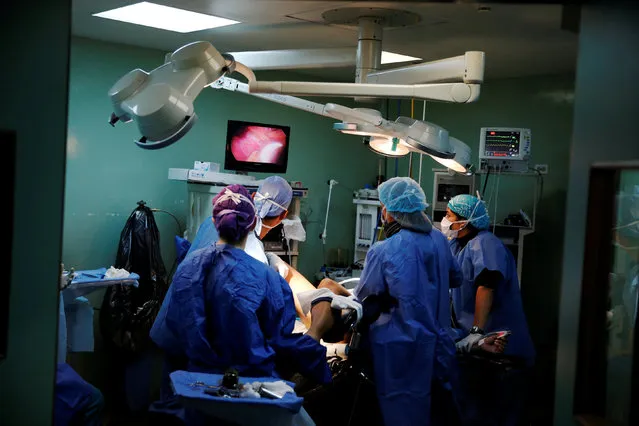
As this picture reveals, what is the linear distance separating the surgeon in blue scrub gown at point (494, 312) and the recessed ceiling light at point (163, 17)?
1941 millimetres

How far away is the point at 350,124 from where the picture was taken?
338 centimetres

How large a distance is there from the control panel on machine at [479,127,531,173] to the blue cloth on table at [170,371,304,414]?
2.95 meters

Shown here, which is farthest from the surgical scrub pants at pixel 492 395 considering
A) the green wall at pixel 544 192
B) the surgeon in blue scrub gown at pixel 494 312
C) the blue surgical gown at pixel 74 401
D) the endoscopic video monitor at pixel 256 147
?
the endoscopic video monitor at pixel 256 147

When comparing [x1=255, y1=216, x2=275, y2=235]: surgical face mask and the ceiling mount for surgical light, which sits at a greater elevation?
the ceiling mount for surgical light

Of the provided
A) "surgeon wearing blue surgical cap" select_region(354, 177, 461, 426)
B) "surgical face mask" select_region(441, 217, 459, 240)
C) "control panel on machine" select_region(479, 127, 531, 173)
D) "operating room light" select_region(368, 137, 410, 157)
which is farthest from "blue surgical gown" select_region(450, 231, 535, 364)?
"control panel on machine" select_region(479, 127, 531, 173)

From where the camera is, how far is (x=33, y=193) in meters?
1.85

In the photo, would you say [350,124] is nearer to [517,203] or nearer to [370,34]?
[370,34]

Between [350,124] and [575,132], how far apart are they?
1.60 metres

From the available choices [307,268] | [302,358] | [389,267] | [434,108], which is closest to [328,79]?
[434,108]

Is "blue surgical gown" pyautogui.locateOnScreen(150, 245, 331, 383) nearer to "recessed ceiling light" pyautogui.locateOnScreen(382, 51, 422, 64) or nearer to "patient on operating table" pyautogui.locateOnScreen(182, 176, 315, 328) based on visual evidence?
"patient on operating table" pyautogui.locateOnScreen(182, 176, 315, 328)

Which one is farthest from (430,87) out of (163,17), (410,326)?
(163,17)

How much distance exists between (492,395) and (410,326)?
107cm

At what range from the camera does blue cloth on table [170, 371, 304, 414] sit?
89.0 inches

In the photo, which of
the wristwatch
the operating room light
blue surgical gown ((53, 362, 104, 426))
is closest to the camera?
blue surgical gown ((53, 362, 104, 426))
